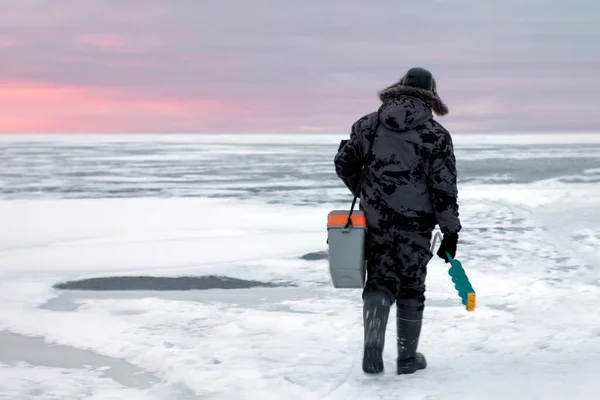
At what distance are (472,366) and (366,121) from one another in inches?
55.6

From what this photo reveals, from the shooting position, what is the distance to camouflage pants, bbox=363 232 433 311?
3.82 meters

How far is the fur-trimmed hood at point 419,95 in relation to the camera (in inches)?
151

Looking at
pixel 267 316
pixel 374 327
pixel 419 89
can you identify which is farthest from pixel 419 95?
pixel 267 316

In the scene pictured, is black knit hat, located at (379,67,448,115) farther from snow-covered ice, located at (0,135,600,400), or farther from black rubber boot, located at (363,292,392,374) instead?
snow-covered ice, located at (0,135,600,400)

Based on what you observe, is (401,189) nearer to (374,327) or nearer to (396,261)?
(396,261)

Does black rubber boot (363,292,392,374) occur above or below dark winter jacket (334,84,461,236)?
below

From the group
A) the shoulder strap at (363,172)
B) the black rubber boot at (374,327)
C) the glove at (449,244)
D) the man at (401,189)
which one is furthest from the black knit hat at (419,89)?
the black rubber boot at (374,327)

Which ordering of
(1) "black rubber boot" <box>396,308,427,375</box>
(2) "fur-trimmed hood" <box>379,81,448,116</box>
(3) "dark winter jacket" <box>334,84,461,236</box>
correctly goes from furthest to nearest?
1. (1) "black rubber boot" <box>396,308,427,375</box>
2. (2) "fur-trimmed hood" <box>379,81,448,116</box>
3. (3) "dark winter jacket" <box>334,84,461,236</box>

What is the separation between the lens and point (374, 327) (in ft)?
12.7

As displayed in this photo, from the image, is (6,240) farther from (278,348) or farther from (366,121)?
(366,121)

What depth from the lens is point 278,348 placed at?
4.51m

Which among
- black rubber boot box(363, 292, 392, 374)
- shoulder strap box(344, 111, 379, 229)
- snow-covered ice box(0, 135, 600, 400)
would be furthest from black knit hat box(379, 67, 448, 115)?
snow-covered ice box(0, 135, 600, 400)

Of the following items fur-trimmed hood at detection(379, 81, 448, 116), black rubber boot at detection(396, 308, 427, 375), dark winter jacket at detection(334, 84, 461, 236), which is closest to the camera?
dark winter jacket at detection(334, 84, 461, 236)

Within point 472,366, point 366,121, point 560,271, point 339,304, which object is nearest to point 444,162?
point 366,121
